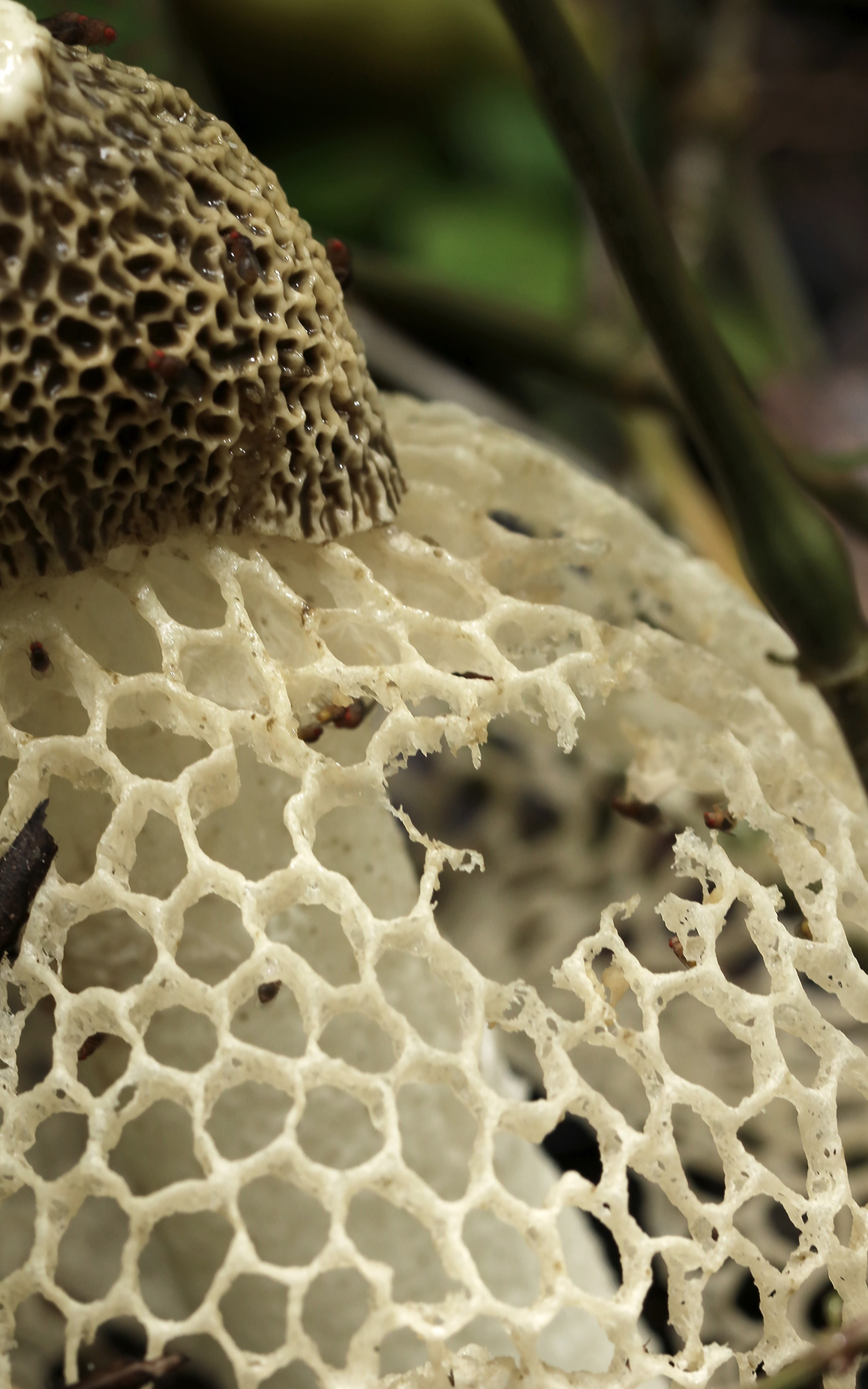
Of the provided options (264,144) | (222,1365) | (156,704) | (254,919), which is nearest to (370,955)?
(254,919)

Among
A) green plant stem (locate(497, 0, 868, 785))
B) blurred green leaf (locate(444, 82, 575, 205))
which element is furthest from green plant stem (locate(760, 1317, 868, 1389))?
blurred green leaf (locate(444, 82, 575, 205))

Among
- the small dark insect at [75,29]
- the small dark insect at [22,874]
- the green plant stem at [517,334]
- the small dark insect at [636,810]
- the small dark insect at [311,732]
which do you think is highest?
the small dark insect at [75,29]

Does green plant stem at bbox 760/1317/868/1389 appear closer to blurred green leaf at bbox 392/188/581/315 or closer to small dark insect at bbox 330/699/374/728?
small dark insect at bbox 330/699/374/728

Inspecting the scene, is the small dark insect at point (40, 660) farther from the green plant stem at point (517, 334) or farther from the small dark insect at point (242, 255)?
the green plant stem at point (517, 334)

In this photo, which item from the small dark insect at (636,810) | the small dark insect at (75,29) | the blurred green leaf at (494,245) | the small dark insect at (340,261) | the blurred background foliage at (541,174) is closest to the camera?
the small dark insect at (75,29)

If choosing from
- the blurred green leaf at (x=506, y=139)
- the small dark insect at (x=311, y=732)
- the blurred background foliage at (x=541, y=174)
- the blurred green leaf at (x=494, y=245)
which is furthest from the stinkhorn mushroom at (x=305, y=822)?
the blurred green leaf at (x=506, y=139)

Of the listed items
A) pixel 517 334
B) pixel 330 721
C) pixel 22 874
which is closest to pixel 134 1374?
pixel 22 874

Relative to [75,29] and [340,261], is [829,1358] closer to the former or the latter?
[340,261]
